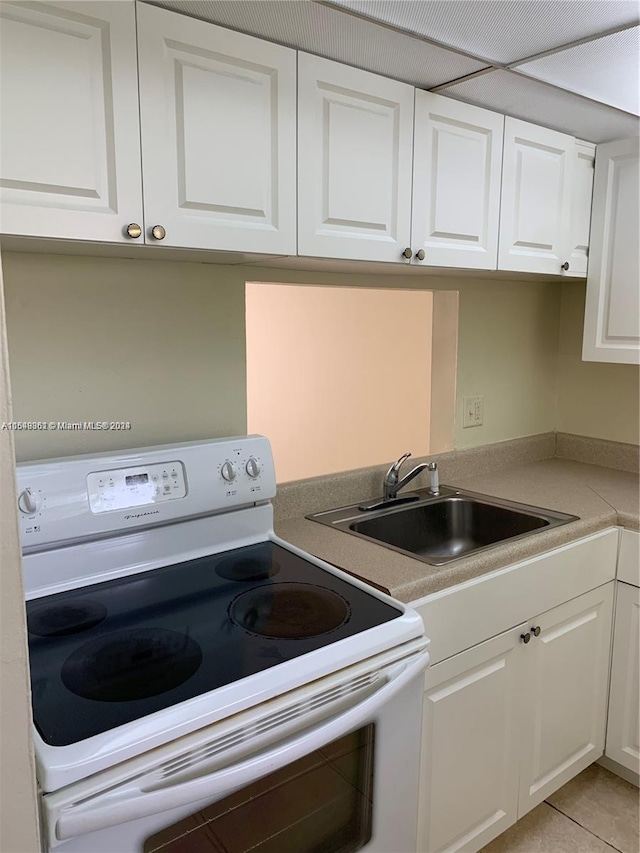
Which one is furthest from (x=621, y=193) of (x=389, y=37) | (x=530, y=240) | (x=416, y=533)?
(x=416, y=533)

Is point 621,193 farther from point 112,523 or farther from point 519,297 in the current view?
point 112,523

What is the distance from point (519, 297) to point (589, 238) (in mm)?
375

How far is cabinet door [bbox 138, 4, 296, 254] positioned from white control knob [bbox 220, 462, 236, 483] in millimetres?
510

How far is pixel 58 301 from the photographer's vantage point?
142cm

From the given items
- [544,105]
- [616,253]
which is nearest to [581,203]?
[616,253]

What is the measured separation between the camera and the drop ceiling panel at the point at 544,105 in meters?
1.57

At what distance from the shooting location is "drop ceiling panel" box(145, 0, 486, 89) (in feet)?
3.83

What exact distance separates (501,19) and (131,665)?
4.51 ft

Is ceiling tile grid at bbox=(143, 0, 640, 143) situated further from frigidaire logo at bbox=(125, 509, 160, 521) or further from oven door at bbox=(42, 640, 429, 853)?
oven door at bbox=(42, 640, 429, 853)

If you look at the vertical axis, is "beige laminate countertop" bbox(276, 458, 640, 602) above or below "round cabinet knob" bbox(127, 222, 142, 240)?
below

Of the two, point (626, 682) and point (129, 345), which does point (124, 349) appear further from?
point (626, 682)

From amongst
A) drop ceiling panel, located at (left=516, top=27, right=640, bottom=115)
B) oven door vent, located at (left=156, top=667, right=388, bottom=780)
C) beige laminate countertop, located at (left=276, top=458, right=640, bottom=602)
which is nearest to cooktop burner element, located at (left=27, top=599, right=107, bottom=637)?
oven door vent, located at (left=156, top=667, right=388, bottom=780)

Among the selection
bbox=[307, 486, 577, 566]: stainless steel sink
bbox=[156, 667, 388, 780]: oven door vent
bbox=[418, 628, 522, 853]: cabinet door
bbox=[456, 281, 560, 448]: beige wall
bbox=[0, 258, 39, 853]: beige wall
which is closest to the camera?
bbox=[0, 258, 39, 853]: beige wall

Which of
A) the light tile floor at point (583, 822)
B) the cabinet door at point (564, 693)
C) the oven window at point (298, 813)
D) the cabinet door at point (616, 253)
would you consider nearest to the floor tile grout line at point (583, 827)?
the light tile floor at point (583, 822)
